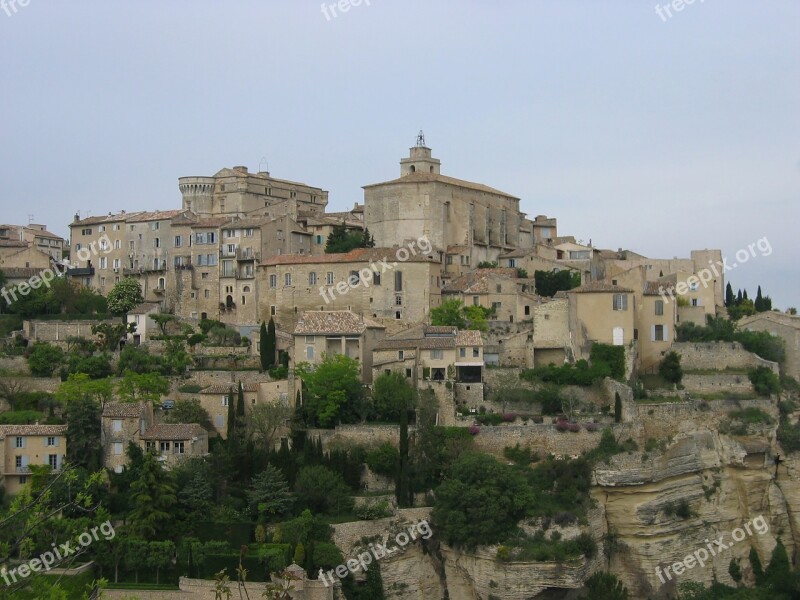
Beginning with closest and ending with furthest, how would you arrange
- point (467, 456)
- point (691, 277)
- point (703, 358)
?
1. point (467, 456)
2. point (703, 358)
3. point (691, 277)

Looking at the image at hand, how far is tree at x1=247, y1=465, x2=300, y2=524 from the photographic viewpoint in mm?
44875

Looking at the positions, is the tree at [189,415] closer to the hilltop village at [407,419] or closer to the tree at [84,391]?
the hilltop village at [407,419]

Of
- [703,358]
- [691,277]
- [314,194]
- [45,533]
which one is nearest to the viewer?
[45,533]

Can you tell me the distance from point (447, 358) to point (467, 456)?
21.5 feet

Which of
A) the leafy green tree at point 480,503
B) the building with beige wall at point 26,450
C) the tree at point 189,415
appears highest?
the tree at point 189,415

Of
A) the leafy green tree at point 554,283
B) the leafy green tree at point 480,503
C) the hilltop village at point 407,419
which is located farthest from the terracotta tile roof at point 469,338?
the leafy green tree at point 554,283

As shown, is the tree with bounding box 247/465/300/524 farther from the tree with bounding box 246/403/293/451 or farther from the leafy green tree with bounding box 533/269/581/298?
the leafy green tree with bounding box 533/269/581/298

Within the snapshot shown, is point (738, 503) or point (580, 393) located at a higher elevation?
point (580, 393)

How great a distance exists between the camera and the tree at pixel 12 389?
172 ft

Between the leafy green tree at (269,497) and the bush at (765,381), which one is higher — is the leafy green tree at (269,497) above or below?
below

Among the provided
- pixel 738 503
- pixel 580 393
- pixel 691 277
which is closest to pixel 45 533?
pixel 580 393

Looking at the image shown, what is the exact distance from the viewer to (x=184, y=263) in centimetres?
6469

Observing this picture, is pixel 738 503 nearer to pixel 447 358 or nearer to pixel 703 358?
pixel 703 358

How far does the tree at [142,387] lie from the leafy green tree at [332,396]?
6151 mm
